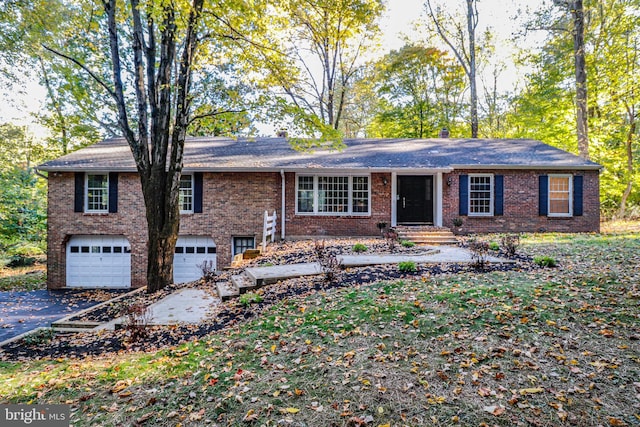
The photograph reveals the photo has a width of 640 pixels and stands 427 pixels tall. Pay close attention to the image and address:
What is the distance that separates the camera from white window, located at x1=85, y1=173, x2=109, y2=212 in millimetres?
13250

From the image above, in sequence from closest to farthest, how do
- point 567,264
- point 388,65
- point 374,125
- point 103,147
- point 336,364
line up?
1. point 336,364
2. point 567,264
3. point 103,147
4. point 388,65
5. point 374,125

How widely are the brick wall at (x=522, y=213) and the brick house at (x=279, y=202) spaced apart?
4cm

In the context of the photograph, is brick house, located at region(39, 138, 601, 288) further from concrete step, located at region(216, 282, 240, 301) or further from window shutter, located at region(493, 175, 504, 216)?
concrete step, located at region(216, 282, 240, 301)

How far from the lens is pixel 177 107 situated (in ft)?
25.6

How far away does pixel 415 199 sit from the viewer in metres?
14.5

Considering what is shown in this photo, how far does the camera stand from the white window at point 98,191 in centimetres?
1325

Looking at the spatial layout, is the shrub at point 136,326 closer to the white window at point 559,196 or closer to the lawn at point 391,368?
the lawn at point 391,368

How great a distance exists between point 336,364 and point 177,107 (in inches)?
264

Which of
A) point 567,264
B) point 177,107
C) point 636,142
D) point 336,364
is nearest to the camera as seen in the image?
point 336,364

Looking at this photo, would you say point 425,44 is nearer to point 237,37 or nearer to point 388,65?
point 388,65

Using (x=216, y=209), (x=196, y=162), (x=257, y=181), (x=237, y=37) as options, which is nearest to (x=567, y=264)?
(x=237, y=37)

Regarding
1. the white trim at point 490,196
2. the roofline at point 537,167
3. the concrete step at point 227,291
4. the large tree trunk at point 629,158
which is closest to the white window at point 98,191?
the concrete step at point 227,291

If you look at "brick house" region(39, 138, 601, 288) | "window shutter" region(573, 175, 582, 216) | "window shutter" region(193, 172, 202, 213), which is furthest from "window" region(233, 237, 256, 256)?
"window shutter" region(573, 175, 582, 216)

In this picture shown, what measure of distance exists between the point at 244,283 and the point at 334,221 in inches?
286
